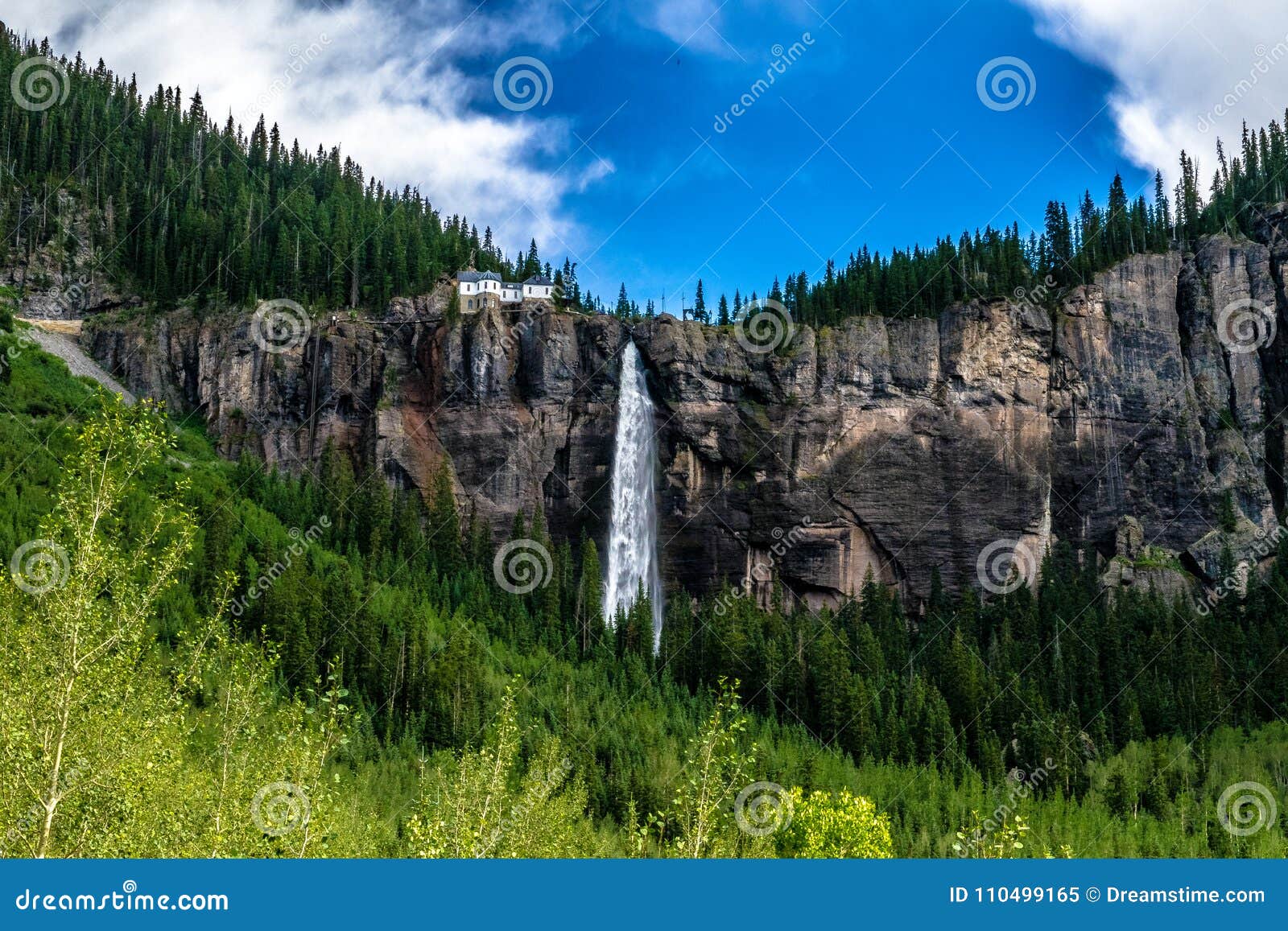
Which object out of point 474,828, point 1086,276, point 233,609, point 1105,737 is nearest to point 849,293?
point 1086,276

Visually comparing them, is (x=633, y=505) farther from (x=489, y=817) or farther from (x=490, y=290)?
(x=489, y=817)

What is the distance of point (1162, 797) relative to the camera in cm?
8481

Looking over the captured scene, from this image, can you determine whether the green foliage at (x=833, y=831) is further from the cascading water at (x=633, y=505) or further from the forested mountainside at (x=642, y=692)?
the cascading water at (x=633, y=505)

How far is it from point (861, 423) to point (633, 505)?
25173mm

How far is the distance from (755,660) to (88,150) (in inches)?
5336

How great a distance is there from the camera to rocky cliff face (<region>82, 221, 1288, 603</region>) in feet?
390

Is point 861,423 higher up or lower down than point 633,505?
higher up

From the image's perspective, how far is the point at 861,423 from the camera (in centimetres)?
12094

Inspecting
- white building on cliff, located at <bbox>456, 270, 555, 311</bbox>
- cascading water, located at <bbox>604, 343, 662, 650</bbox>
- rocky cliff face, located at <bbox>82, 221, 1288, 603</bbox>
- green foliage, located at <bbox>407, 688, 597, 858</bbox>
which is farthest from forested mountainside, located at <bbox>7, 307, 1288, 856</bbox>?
white building on cliff, located at <bbox>456, 270, 555, 311</bbox>

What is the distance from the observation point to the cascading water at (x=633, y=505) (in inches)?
4574

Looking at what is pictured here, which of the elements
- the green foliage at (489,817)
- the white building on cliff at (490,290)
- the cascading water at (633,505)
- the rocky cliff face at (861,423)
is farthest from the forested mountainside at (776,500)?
the green foliage at (489,817)

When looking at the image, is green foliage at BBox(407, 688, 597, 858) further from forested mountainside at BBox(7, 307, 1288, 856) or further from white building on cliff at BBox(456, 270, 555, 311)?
white building on cliff at BBox(456, 270, 555, 311)

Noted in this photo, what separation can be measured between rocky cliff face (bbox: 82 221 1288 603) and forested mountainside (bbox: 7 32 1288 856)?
37 cm

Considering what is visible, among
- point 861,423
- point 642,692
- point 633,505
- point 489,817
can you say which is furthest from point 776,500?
point 489,817
